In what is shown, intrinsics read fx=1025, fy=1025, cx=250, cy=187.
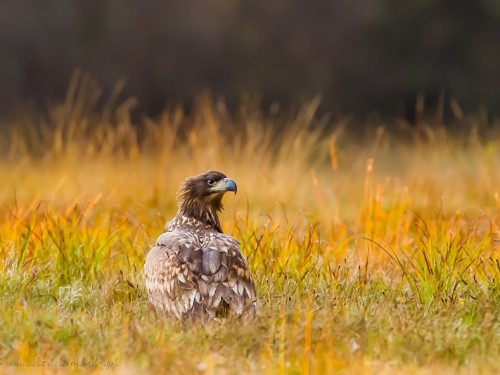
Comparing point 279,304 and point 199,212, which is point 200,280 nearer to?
point 279,304

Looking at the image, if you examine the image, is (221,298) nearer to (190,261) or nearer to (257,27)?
(190,261)

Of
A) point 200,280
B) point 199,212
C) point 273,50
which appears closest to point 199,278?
point 200,280

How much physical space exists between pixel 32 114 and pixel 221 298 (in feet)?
47.2

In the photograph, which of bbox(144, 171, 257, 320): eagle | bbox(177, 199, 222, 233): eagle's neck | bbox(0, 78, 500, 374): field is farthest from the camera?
bbox(177, 199, 222, 233): eagle's neck

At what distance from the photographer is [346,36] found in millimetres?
23016

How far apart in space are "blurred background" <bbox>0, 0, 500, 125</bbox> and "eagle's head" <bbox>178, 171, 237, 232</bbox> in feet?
46.4

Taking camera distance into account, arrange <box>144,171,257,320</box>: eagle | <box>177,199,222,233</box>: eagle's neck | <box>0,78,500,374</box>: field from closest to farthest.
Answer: <box>0,78,500,374</box>: field < <box>144,171,257,320</box>: eagle < <box>177,199,222,233</box>: eagle's neck

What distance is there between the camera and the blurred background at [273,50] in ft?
68.3

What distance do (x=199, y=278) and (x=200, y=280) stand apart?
0.05 feet

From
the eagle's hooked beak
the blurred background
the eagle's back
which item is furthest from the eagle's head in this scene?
the blurred background

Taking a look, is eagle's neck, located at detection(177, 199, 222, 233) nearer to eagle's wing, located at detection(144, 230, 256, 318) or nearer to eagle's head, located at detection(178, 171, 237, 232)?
eagle's head, located at detection(178, 171, 237, 232)

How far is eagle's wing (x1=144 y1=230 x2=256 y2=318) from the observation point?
528 cm

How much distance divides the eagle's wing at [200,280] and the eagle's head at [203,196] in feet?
2.15

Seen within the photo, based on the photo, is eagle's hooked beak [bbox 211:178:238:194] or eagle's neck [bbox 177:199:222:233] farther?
eagle's neck [bbox 177:199:222:233]
